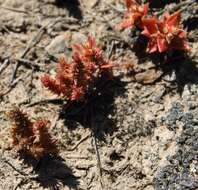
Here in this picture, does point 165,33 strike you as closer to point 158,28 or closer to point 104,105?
point 158,28

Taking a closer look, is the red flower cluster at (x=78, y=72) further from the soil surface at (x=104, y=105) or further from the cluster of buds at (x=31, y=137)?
the cluster of buds at (x=31, y=137)

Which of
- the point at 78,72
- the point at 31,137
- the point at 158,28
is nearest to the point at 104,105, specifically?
the point at 78,72

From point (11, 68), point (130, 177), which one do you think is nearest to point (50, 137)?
point (130, 177)

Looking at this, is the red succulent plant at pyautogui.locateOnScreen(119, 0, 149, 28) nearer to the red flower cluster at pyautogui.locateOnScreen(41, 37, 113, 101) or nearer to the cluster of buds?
the red flower cluster at pyautogui.locateOnScreen(41, 37, 113, 101)

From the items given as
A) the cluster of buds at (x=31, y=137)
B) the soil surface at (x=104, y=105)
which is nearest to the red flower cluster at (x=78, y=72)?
the soil surface at (x=104, y=105)

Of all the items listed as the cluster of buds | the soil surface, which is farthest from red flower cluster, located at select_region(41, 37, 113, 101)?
the cluster of buds

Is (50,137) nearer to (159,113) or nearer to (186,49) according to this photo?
(159,113)
